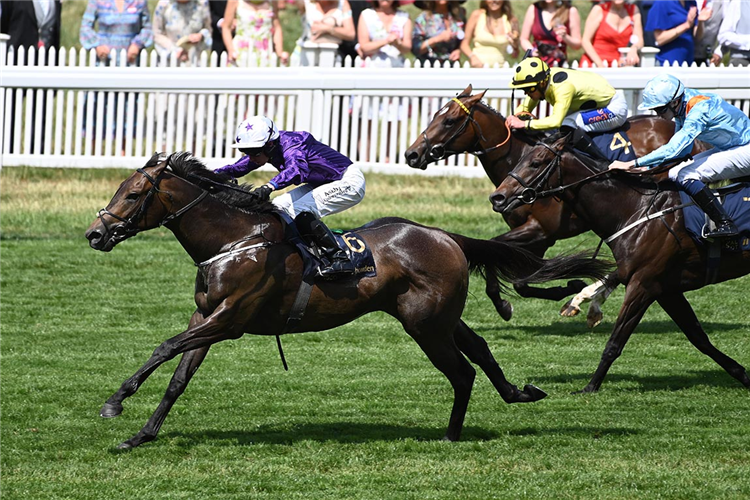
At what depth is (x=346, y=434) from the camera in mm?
7695

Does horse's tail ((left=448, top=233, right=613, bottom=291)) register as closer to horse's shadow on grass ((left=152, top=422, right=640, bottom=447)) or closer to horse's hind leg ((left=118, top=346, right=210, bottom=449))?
horse's shadow on grass ((left=152, top=422, right=640, bottom=447))

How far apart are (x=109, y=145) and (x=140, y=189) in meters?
8.92

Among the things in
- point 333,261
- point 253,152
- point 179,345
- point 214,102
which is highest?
point 253,152

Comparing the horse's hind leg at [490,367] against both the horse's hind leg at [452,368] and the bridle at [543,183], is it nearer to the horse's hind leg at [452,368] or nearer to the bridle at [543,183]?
the horse's hind leg at [452,368]

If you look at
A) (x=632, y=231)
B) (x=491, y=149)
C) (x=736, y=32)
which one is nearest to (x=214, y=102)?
(x=491, y=149)

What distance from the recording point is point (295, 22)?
928 inches

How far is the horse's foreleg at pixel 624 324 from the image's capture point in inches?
348

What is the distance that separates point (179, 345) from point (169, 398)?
464mm

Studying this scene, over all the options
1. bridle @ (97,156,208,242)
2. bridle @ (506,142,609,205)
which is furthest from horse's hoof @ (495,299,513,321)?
bridle @ (97,156,208,242)

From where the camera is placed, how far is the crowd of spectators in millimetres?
15445

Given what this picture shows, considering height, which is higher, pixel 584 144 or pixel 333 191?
pixel 584 144

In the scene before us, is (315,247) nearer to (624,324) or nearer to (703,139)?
(624,324)

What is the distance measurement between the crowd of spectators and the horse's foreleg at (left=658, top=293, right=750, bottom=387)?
6780mm

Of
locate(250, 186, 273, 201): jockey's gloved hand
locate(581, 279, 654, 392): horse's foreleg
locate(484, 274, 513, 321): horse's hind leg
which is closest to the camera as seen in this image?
locate(250, 186, 273, 201): jockey's gloved hand
